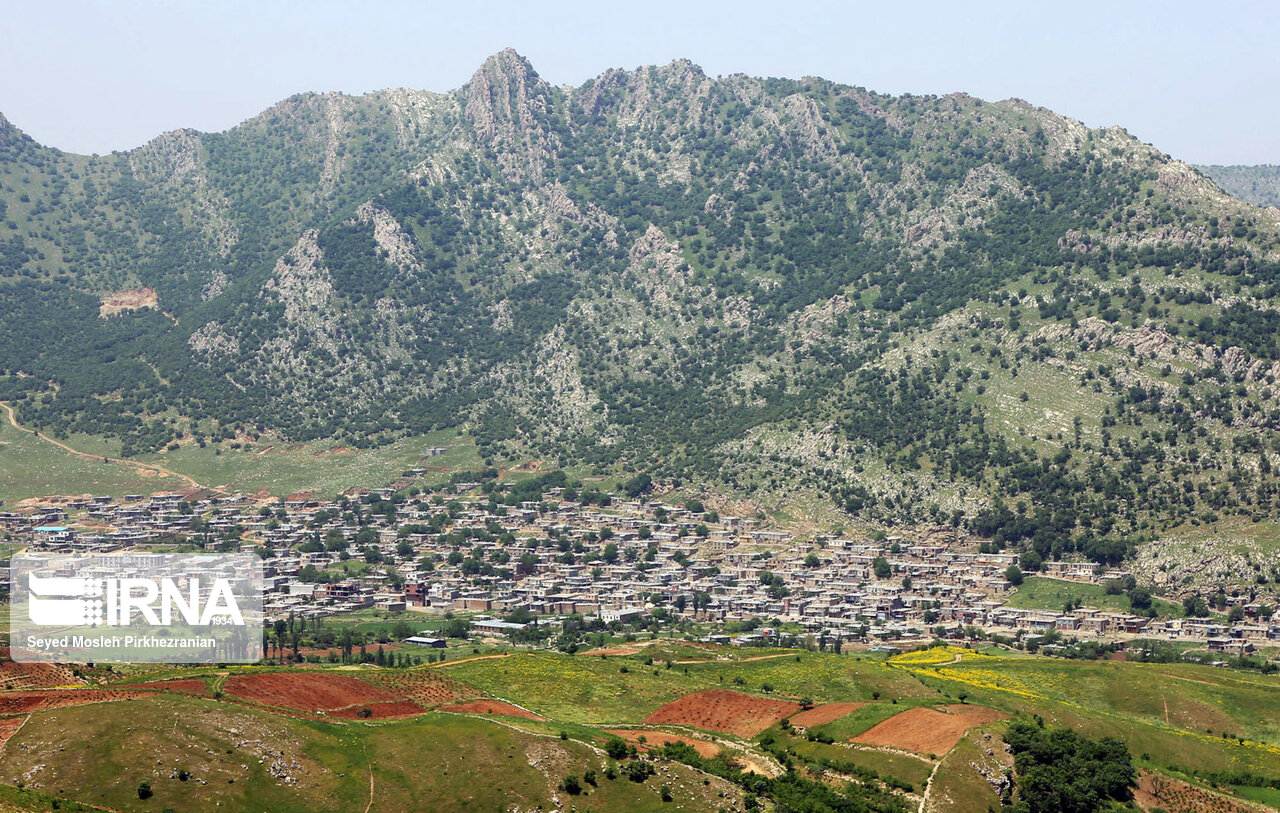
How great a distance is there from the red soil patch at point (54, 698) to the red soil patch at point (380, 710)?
47.4 feet

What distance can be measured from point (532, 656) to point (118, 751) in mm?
60841

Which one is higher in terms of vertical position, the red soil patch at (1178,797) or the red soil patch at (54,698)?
the red soil patch at (54,698)

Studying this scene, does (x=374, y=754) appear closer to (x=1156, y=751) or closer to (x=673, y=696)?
(x=673, y=696)

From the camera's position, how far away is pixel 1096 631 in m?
178

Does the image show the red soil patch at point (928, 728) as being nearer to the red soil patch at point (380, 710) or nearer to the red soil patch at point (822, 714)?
the red soil patch at point (822, 714)

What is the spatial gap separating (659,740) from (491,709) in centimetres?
1552

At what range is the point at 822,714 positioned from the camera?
118 metres

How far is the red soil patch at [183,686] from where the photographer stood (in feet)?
332

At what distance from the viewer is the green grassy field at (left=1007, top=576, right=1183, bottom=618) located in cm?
18550

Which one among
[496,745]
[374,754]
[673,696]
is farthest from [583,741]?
[673,696]

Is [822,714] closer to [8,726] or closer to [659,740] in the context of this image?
[659,740]

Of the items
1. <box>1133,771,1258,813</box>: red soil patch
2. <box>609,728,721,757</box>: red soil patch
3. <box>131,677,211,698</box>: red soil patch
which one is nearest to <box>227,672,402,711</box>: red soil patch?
<box>131,677,211,698</box>: red soil patch

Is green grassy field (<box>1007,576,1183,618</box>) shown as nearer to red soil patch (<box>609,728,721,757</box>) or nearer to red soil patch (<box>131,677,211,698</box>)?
red soil patch (<box>609,728,721,757</box>)

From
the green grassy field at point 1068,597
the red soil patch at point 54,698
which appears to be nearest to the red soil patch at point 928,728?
the red soil patch at point 54,698
